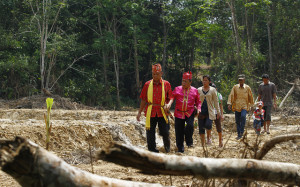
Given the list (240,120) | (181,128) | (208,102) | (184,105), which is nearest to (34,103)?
(240,120)

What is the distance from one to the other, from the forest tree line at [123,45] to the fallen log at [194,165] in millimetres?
15268

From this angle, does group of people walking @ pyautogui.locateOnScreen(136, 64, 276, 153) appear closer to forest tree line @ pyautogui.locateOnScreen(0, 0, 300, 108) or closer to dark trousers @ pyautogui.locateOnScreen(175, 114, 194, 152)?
dark trousers @ pyautogui.locateOnScreen(175, 114, 194, 152)

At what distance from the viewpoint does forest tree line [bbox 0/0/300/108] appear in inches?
741

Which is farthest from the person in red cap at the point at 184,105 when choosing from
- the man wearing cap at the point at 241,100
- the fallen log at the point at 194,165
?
the fallen log at the point at 194,165

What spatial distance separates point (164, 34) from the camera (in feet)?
78.7

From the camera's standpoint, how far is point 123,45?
21.7 meters

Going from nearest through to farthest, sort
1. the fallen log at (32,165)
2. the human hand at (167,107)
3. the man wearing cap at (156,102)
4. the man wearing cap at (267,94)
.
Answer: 1. the fallen log at (32,165)
2. the human hand at (167,107)
3. the man wearing cap at (156,102)
4. the man wearing cap at (267,94)

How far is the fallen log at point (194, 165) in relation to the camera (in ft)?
6.49

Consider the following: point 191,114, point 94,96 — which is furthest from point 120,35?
point 191,114

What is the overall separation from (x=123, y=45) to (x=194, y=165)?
65.6ft

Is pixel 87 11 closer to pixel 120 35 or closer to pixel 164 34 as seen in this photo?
pixel 120 35

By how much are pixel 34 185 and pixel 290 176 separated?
5.22 ft

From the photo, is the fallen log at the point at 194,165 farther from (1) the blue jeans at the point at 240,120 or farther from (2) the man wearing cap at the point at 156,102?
(1) the blue jeans at the point at 240,120

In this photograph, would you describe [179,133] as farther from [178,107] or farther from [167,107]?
[167,107]
